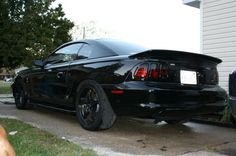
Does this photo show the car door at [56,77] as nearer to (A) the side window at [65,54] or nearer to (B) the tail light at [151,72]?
(A) the side window at [65,54]

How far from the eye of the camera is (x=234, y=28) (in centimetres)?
840

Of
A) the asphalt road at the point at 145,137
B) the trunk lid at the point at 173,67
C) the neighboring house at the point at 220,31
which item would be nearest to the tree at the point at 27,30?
the neighboring house at the point at 220,31

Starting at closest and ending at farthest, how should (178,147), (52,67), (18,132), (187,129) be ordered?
(178,147), (18,132), (187,129), (52,67)

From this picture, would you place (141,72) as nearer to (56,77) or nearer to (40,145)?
(40,145)

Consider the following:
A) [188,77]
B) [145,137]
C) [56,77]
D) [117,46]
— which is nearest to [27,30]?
[56,77]

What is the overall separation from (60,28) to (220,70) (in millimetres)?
17659

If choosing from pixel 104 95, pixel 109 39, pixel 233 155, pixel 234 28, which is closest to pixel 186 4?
pixel 234 28

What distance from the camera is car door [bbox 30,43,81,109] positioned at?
636 centimetres

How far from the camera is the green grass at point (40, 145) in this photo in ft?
13.5

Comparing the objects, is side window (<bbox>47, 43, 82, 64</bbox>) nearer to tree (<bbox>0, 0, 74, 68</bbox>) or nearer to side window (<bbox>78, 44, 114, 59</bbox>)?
side window (<bbox>78, 44, 114, 59</bbox>)

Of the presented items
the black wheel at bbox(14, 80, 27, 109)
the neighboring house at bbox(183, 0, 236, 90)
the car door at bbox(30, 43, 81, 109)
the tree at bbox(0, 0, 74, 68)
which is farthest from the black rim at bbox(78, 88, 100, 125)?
the tree at bbox(0, 0, 74, 68)

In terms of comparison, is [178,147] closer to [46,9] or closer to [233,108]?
[233,108]

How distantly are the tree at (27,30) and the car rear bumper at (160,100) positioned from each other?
17.9 metres

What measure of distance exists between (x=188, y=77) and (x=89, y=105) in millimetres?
1481
